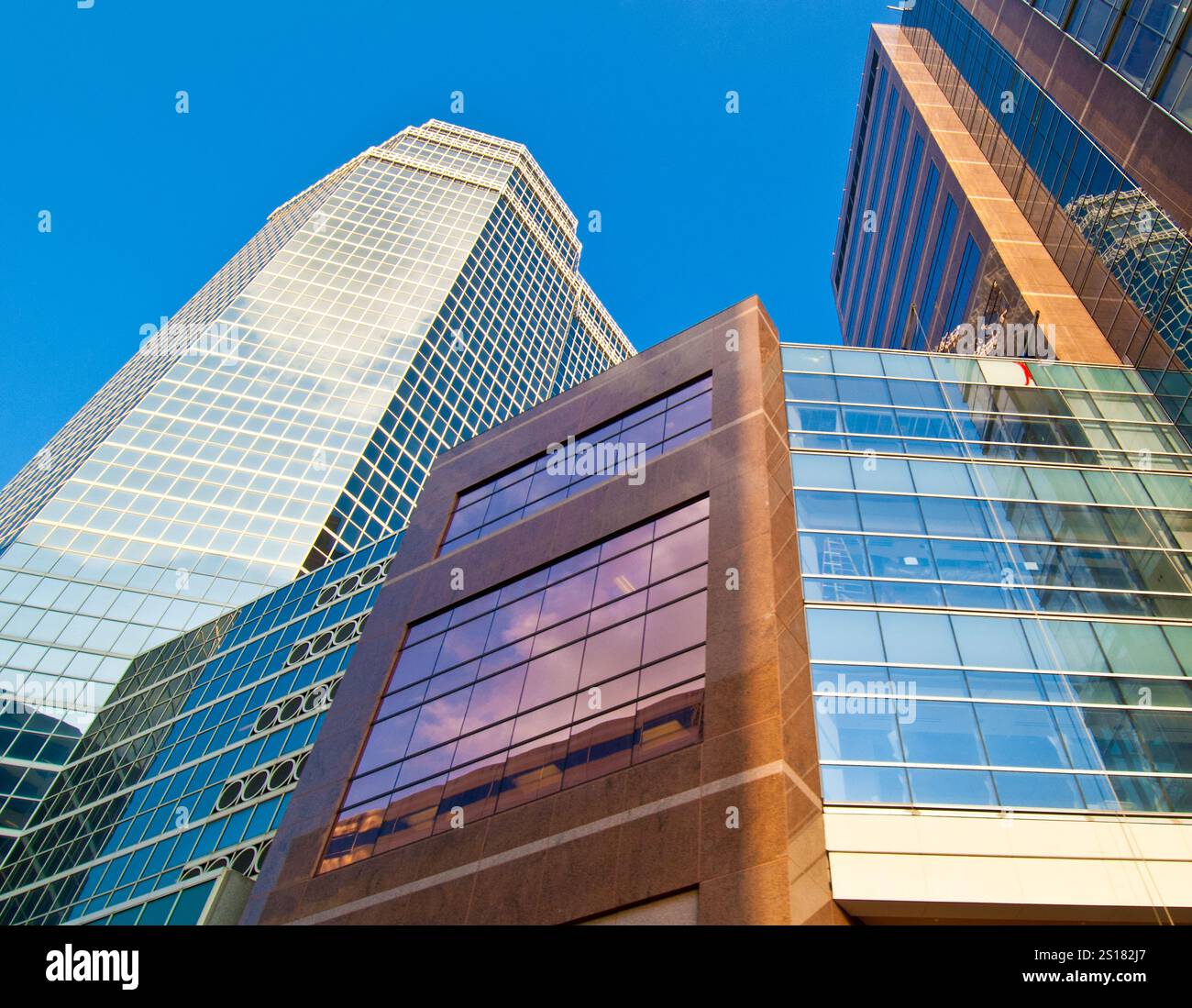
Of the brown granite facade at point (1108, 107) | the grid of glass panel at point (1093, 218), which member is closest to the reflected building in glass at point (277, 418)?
the grid of glass panel at point (1093, 218)

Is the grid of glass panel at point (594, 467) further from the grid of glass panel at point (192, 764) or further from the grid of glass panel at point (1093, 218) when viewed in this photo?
the grid of glass panel at point (1093, 218)

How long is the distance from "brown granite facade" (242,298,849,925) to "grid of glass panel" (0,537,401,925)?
26.1 feet

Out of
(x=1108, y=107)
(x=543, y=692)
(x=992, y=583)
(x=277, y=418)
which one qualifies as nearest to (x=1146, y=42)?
(x=1108, y=107)

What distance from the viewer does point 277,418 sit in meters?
66.2

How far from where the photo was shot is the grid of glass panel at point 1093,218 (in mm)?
27672

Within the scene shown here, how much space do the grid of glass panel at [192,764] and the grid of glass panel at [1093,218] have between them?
26683 mm

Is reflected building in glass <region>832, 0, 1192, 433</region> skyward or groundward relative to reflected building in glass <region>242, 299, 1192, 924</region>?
skyward

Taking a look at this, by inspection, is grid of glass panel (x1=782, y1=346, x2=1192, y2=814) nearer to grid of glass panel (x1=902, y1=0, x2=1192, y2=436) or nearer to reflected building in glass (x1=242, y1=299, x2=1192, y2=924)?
reflected building in glass (x1=242, y1=299, x2=1192, y2=924)

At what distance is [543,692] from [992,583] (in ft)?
31.9

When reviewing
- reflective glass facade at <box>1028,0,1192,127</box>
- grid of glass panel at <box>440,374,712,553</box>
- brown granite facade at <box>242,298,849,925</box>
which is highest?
reflective glass facade at <box>1028,0,1192,127</box>

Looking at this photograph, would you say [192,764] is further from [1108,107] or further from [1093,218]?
[1108,107]

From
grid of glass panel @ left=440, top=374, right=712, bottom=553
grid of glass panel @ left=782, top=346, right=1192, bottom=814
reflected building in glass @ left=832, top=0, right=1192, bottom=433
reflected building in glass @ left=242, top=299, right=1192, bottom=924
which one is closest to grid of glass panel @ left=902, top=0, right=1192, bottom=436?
reflected building in glass @ left=832, top=0, right=1192, bottom=433

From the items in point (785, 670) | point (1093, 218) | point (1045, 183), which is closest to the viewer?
point (785, 670)

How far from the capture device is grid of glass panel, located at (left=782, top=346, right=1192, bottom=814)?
54.6 ft
